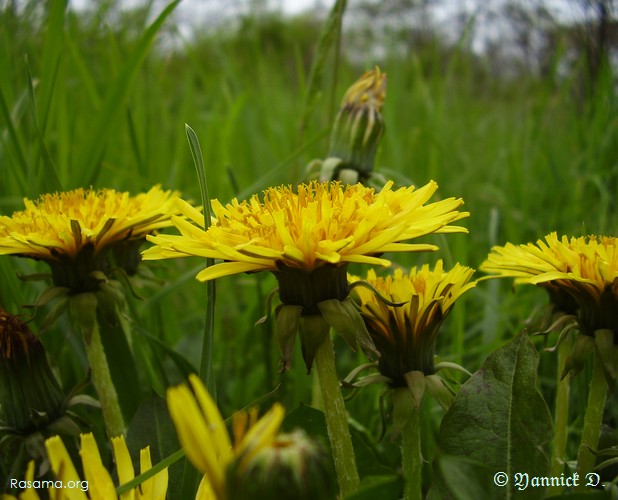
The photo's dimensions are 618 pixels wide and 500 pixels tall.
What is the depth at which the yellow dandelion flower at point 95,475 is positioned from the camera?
20.4 inches

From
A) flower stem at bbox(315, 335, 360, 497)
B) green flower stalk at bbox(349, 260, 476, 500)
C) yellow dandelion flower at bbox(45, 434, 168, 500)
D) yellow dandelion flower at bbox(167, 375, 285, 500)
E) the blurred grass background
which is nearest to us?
yellow dandelion flower at bbox(167, 375, 285, 500)

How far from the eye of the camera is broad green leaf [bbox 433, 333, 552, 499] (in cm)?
63

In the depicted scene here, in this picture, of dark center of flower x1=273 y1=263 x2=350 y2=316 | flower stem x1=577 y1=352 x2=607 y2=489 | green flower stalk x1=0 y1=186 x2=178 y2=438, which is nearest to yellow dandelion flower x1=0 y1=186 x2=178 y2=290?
green flower stalk x1=0 y1=186 x2=178 y2=438

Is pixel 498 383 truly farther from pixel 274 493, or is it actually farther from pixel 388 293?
pixel 274 493

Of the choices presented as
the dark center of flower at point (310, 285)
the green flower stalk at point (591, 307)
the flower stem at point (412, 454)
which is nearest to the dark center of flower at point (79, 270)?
the dark center of flower at point (310, 285)

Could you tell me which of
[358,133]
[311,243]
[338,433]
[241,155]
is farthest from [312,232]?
[241,155]

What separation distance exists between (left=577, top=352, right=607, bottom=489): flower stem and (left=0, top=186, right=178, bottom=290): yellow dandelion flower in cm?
55

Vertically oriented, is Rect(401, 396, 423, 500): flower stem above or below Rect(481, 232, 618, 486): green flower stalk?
below

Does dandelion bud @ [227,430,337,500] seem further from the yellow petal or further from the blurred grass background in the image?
the blurred grass background

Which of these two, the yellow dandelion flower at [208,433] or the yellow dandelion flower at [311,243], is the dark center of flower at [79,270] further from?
the yellow dandelion flower at [208,433]

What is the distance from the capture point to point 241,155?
7.91 feet

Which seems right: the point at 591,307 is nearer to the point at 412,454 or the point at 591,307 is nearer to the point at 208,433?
the point at 412,454

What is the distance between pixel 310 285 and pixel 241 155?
6.05ft

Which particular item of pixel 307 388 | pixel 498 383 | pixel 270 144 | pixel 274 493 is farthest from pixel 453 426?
pixel 270 144
